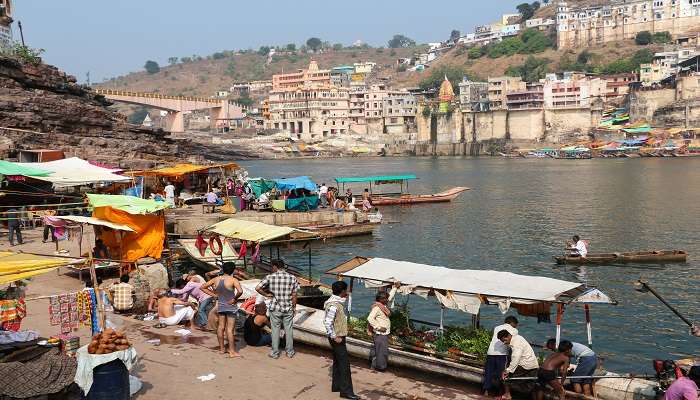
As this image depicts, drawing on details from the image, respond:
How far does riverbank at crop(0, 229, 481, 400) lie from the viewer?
886cm

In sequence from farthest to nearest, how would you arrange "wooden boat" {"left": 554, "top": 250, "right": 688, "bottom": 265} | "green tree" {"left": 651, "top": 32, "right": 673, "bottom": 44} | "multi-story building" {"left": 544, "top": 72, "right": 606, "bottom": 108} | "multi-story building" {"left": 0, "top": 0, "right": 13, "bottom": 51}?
"green tree" {"left": 651, "top": 32, "right": 673, "bottom": 44}, "multi-story building" {"left": 544, "top": 72, "right": 606, "bottom": 108}, "multi-story building" {"left": 0, "top": 0, "right": 13, "bottom": 51}, "wooden boat" {"left": 554, "top": 250, "right": 688, "bottom": 265}

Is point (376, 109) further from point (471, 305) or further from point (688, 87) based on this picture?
point (471, 305)

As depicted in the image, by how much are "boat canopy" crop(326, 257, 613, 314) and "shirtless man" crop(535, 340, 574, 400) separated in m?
0.76

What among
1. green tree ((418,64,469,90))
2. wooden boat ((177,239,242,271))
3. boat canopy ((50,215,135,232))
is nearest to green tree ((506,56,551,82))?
green tree ((418,64,469,90))

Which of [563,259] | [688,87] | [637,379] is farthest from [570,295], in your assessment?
[688,87]

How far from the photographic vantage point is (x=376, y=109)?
129125 mm

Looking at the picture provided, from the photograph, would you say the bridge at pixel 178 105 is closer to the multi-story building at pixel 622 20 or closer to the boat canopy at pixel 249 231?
the multi-story building at pixel 622 20

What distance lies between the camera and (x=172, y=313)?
39.0ft

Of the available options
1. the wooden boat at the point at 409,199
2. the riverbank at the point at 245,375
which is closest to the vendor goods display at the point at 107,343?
the riverbank at the point at 245,375

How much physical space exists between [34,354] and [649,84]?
390 ft

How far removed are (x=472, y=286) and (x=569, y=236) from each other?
73.6 ft

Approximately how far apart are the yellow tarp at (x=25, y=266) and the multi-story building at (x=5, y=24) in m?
42.7

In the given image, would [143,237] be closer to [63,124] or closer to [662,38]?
[63,124]

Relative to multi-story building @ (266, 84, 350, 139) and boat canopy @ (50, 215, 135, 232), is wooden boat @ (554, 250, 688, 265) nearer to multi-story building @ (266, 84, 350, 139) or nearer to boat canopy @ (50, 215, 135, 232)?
boat canopy @ (50, 215, 135, 232)
